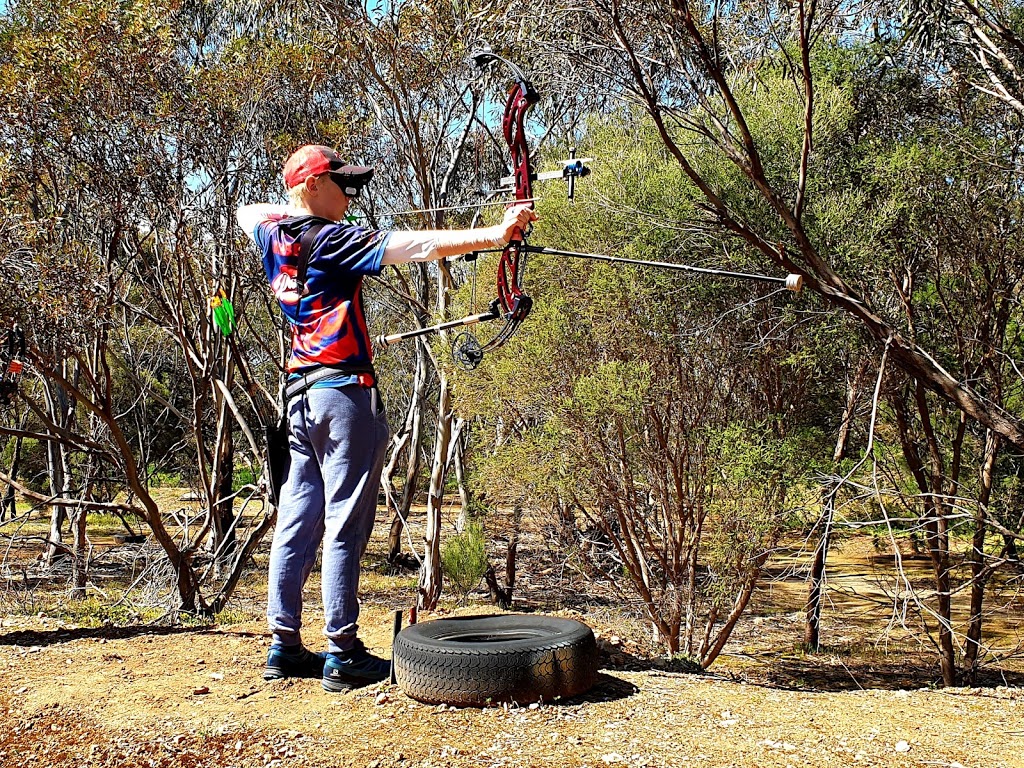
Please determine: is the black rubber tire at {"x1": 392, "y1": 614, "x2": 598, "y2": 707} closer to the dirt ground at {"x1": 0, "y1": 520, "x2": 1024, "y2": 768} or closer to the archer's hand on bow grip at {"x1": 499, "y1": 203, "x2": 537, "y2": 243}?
the dirt ground at {"x1": 0, "y1": 520, "x2": 1024, "y2": 768}

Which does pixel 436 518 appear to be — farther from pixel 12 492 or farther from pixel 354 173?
pixel 12 492

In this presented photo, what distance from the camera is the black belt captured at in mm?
3961

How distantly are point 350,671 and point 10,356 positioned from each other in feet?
13.4

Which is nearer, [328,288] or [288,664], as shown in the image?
[328,288]

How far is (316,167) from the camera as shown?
4121 mm

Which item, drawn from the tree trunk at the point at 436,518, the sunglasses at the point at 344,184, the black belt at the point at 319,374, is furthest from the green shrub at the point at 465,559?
the sunglasses at the point at 344,184

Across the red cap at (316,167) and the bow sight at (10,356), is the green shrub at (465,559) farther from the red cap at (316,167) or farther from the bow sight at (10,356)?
the red cap at (316,167)

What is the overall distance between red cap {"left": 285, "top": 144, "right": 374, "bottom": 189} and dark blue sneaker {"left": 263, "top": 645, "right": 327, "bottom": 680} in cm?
213

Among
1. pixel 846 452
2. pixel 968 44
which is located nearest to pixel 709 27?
pixel 968 44

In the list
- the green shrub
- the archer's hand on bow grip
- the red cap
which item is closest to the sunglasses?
the red cap

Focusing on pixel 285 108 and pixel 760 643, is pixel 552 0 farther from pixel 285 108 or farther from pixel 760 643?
pixel 760 643

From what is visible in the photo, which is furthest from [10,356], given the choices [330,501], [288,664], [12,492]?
[12,492]

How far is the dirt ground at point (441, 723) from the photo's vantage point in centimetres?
336

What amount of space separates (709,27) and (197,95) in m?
6.31
